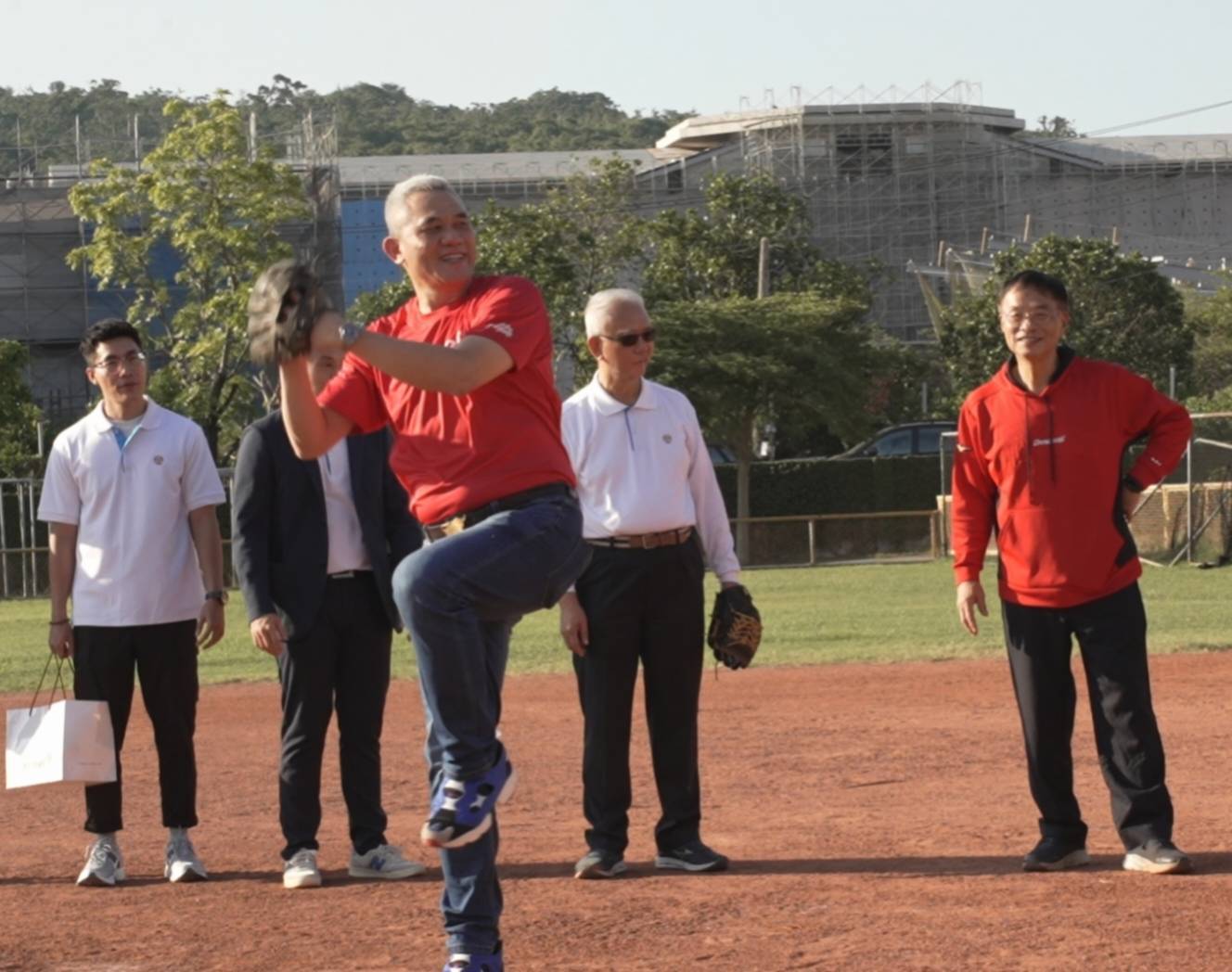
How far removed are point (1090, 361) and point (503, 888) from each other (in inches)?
112

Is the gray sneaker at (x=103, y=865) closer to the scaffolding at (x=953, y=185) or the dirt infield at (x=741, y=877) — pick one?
the dirt infield at (x=741, y=877)

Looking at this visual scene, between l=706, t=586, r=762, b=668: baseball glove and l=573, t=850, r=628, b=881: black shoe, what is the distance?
890 millimetres

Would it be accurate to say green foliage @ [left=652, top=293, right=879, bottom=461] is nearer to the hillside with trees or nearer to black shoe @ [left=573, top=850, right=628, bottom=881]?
black shoe @ [left=573, top=850, right=628, bottom=881]

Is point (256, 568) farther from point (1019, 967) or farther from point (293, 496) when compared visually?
point (1019, 967)

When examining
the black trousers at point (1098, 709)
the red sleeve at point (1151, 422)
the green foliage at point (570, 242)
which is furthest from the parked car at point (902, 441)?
the black trousers at point (1098, 709)

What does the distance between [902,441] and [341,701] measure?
38.5 m

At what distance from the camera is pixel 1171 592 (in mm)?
24859

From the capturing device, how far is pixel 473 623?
195 inches

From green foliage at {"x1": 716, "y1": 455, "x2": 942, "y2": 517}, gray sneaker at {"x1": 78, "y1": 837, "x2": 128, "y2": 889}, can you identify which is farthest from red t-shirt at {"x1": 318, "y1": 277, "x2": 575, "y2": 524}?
green foliage at {"x1": 716, "y1": 455, "x2": 942, "y2": 517}

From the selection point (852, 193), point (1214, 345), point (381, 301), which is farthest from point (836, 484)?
point (852, 193)

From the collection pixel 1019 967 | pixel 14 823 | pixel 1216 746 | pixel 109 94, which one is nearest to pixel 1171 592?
pixel 1216 746

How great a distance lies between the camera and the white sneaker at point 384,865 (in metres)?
7.55

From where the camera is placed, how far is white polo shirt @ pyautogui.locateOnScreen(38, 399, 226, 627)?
7812mm

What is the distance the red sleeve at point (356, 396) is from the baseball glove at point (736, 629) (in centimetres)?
277
